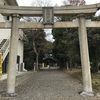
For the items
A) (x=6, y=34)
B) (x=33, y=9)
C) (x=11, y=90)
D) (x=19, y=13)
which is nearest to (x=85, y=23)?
(x=33, y=9)

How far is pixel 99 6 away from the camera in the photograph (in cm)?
660

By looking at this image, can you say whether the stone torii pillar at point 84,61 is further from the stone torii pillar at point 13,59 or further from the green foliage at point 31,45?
the green foliage at point 31,45

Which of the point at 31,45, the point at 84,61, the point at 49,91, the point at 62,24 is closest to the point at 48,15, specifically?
the point at 62,24

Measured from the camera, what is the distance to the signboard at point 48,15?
6.67m

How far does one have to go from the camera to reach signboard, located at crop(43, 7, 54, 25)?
263 inches

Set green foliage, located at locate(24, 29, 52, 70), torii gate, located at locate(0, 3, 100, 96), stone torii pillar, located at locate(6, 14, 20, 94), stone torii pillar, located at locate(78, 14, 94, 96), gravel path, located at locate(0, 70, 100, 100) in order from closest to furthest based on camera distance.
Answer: gravel path, located at locate(0, 70, 100, 100) < stone torii pillar, located at locate(6, 14, 20, 94) < stone torii pillar, located at locate(78, 14, 94, 96) < torii gate, located at locate(0, 3, 100, 96) < green foliage, located at locate(24, 29, 52, 70)

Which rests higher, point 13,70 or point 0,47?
point 0,47

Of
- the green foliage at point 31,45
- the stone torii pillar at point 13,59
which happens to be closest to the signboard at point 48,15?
the stone torii pillar at point 13,59

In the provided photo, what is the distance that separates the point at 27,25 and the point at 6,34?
7808 millimetres

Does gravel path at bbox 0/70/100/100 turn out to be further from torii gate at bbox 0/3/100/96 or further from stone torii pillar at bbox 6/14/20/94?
torii gate at bbox 0/3/100/96

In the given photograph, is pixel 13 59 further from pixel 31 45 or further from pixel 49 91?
pixel 31 45

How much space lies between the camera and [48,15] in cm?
673

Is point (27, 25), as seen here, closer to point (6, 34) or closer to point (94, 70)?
point (6, 34)

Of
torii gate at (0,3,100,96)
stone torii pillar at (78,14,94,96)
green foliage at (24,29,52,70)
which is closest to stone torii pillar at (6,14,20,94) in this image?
torii gate at (0,3,100,96)
